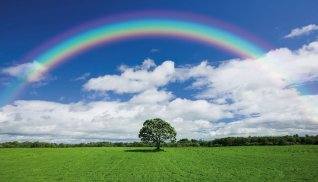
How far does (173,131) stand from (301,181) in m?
78.9

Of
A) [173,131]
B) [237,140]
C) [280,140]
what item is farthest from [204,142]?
[173,131]

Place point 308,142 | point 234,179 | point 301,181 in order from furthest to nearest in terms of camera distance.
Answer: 1. point 308,142
2. point 234,179
3. point 301,181

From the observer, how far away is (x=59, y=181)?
38.6m

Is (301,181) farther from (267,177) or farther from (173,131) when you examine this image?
(173,131)

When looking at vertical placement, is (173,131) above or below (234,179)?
above

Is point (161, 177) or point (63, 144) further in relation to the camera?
point (63, 144)

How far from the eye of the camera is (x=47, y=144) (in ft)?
616

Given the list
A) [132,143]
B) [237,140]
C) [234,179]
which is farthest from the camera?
[132,143]

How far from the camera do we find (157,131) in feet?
369

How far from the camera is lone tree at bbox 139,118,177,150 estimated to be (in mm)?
112375

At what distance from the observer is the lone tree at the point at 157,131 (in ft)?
369

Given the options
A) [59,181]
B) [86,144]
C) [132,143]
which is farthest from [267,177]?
[86,144]

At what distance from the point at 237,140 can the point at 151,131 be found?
6783 centimetres

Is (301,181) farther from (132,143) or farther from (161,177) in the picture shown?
(132,143)
